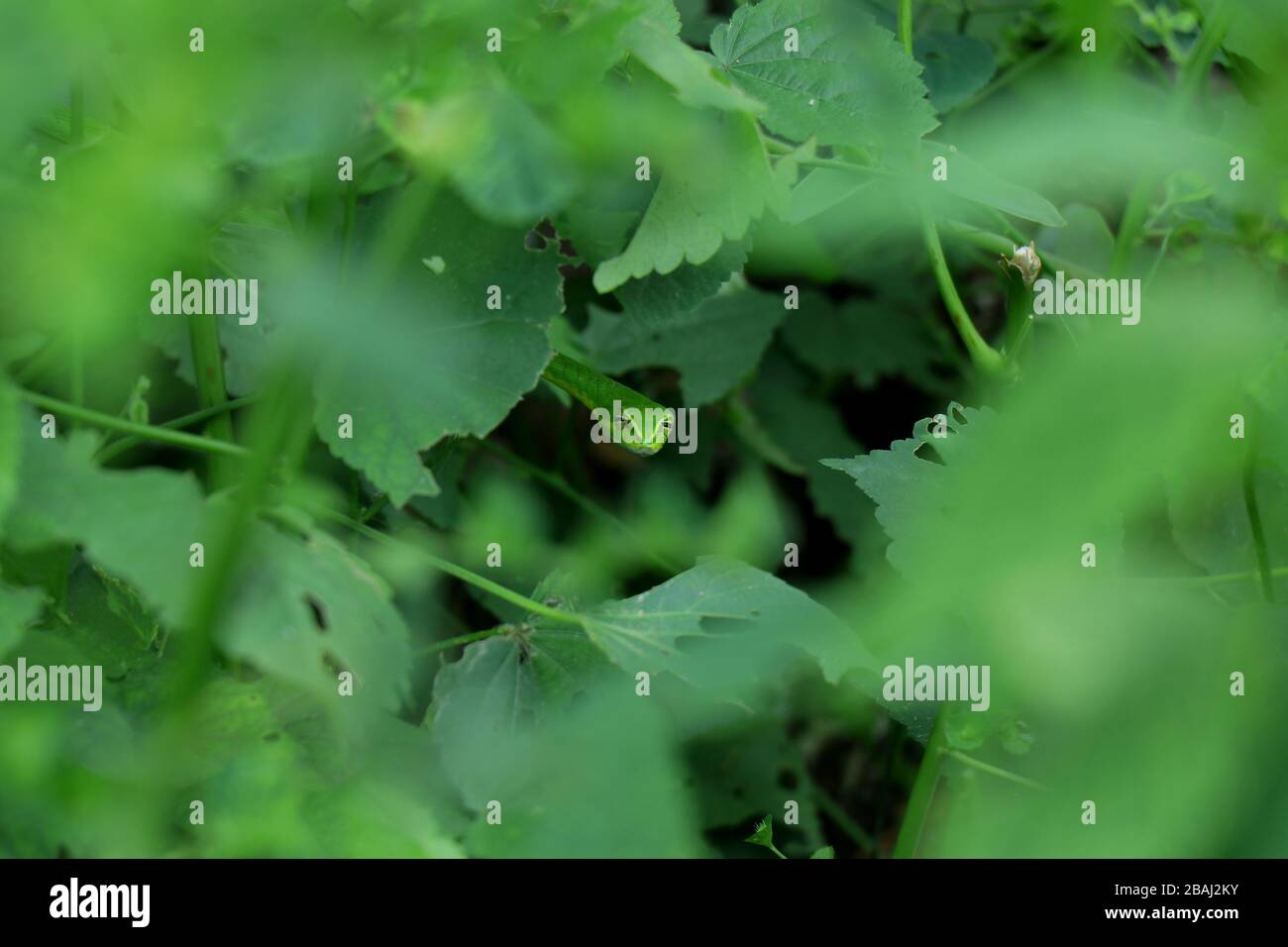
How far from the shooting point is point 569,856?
47cm

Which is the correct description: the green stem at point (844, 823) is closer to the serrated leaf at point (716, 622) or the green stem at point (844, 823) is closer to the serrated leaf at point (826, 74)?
the serrated leaf at point (716, 622)

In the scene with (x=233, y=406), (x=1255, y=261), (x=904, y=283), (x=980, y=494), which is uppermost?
(x=904, y=283)

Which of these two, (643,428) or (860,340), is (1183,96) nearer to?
(643,428)

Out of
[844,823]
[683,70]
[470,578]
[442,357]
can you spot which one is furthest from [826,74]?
[844,823]

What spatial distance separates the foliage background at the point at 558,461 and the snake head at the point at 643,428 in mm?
84

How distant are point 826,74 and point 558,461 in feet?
2.31

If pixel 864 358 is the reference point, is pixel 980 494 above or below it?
below

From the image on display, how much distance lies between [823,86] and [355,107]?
1.70ft

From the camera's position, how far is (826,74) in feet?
3.24

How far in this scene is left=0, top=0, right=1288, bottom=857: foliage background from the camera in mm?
247

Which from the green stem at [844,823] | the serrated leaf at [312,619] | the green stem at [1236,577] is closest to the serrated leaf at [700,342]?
the green stem at [844,823]

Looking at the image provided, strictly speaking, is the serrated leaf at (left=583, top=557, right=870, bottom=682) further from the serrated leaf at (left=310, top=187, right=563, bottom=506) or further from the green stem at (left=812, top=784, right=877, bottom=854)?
the green stem at (left=812, top=784, right=877, bottom=854)
